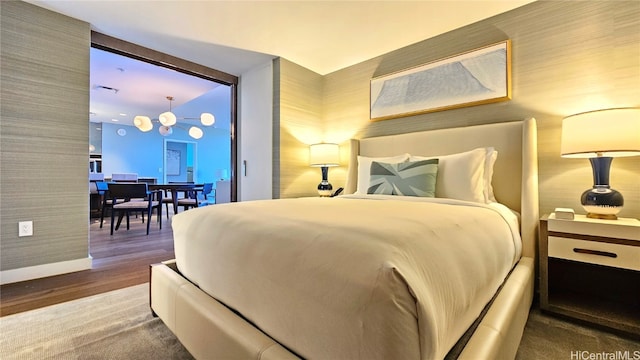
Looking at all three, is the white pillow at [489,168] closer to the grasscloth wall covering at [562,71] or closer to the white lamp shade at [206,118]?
the grasscloth wall covering at [562,71]

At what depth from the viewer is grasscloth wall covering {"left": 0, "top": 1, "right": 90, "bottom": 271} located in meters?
2.13

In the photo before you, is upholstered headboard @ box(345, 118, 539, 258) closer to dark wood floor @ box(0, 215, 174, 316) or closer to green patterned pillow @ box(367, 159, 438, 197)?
green patterned pillow @ box(367, 159, 438, 197)

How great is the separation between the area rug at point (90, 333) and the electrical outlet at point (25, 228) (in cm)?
86

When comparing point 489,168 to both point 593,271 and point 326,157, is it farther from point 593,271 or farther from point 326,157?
point 326,157

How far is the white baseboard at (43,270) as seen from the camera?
2.13 meters

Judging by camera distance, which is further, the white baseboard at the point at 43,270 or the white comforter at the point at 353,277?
the white baseboard at the point at 43,270

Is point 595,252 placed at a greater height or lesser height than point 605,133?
lesser

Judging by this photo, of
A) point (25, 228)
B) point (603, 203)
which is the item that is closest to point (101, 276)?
point (25, 228)

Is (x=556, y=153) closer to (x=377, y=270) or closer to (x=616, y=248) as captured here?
(x=616, y=248)

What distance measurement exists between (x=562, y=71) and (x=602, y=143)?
30.5 inches

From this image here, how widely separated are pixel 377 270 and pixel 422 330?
0.16 meters

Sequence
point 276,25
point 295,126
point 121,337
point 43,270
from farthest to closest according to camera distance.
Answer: point 295,126
point 276,25
point 43,270
point 121,337

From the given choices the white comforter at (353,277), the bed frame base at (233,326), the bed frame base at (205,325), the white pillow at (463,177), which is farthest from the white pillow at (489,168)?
the bed frame base at (205,325)

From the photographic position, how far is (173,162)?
8969 mm
